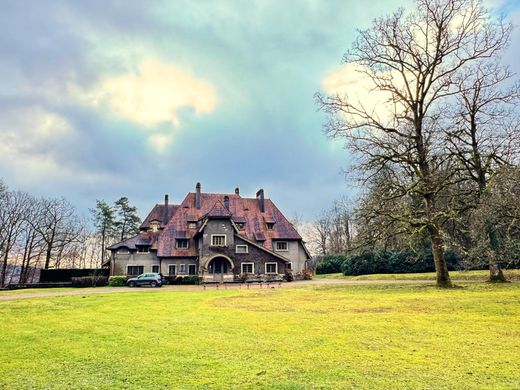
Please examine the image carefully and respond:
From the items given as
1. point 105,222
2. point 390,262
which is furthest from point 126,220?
point 390,262

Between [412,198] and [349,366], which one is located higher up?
[412,198]

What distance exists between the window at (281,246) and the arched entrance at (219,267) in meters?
7.07

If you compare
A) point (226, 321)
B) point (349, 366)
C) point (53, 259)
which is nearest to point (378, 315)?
point (226, 321)

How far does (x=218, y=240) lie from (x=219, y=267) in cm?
306

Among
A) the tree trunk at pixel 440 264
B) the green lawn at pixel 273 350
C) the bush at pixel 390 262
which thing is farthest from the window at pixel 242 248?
the green lawn at pixel 273 350

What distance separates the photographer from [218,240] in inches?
1646

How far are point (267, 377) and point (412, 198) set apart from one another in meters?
23.0

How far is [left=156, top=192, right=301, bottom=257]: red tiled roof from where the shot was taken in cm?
4266

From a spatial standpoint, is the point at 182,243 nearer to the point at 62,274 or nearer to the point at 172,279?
the point at 172,279

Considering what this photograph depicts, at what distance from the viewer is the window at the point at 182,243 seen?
142ft

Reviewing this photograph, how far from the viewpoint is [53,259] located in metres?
54.1

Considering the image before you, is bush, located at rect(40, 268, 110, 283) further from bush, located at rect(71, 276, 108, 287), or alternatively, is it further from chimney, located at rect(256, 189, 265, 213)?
chimney, located at rect(256, 189, 265, 213)

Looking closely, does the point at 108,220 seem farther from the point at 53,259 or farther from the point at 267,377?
the point at 267,377

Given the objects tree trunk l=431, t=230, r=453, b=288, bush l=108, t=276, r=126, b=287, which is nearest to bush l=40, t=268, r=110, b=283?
bush l=108, t=276, r=126, b=287
